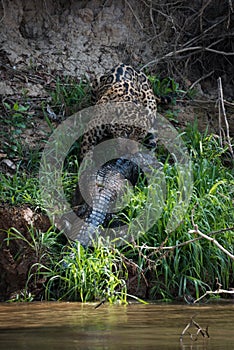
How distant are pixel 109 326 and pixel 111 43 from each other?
576cm

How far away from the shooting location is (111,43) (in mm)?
8914

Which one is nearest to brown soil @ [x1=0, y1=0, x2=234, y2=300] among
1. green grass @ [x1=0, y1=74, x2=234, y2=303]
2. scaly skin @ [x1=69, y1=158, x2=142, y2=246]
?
scaly skin @ [x1=69, y1=158, x2=142, y2=246]

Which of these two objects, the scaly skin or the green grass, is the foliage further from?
the scaly skin


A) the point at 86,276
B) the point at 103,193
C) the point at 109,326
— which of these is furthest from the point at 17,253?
the point at 109,326

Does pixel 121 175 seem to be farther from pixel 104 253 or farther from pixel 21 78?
pixel 21 78

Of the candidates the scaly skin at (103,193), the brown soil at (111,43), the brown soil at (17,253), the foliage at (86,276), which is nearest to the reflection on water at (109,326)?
the foliage at (86,276)

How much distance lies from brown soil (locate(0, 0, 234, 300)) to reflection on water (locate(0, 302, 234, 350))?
3.64 m

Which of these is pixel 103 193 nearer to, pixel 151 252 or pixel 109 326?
pixel 151 252

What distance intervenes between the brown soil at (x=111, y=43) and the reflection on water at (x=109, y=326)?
3644 millimetres

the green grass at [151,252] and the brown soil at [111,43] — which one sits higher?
the brown soil at [111,43]

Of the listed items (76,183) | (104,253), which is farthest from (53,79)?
(104,253)

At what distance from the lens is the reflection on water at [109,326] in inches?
121

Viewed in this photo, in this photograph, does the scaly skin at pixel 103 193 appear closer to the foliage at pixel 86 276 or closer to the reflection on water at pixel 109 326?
the foliage at pixel 86 276

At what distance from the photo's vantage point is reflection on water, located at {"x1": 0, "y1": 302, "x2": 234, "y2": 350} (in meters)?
3.07
